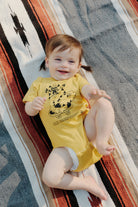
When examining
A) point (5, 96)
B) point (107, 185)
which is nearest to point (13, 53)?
point (5, 96)

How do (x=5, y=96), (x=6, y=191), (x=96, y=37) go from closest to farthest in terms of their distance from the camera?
(x=6, y=191)
(x=5, y=96)
(x=96, y=37)

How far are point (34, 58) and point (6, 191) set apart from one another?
2.24 feet

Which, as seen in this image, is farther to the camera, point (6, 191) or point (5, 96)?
point (5, 96)

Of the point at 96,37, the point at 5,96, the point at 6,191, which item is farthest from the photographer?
the point at 96,37

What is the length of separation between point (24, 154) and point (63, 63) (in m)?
0.47

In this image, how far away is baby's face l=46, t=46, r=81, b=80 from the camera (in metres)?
1.09

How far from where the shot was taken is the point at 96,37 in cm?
132

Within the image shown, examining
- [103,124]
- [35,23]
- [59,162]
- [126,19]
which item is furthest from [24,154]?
[126,19]

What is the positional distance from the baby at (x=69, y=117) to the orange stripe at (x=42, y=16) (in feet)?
0.58

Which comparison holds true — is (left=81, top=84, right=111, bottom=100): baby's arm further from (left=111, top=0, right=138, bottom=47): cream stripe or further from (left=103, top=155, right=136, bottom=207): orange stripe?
(left=111, top=0, right=138, bottom=47): cream stripe

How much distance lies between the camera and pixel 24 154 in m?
1.10

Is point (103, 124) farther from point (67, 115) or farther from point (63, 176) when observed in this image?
point (63, 176)

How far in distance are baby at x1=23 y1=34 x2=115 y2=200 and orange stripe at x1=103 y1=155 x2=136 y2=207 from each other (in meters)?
0.09

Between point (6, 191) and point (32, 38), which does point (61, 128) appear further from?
point (32, 38)
